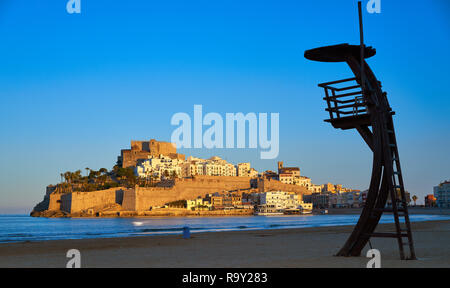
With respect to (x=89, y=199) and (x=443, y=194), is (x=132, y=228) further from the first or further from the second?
(x=443, y=194)

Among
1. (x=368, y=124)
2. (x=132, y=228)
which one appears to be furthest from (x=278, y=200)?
(x=368, y=124)

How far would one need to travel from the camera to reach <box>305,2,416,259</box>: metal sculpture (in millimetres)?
12680

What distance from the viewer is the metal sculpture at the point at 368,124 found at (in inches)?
499

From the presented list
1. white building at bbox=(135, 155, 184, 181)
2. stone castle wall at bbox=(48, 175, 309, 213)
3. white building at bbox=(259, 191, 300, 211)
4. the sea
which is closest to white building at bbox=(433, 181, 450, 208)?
white building at bbox=(259, 191, 300, 211)

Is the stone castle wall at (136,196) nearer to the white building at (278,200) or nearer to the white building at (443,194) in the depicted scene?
the white building at (278,200)

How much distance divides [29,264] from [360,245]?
329 inches

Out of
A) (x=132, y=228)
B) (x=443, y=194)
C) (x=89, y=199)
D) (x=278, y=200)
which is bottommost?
(x=132, y=228)

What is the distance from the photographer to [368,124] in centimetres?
1305

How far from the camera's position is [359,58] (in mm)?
13305

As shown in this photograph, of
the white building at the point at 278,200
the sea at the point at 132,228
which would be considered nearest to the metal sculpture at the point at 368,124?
the sea at the point at 132,228

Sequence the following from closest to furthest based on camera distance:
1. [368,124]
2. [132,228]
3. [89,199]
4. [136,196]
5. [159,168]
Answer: [368,124] → [132,228] → [136,196] → [89,199] → [159,168]

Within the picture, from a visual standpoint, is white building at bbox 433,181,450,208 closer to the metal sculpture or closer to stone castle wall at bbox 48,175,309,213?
stone castle wall at bbox 48,175,309,213

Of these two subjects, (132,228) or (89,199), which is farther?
(89,199)
